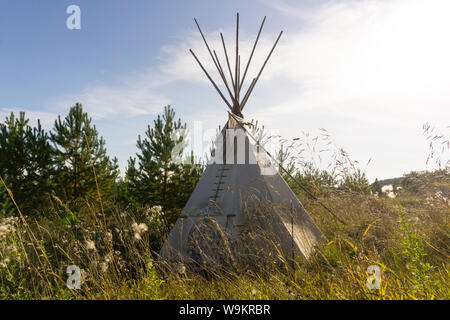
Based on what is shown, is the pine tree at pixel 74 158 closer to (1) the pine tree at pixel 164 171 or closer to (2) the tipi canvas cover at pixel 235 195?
(1) the pine tree at pixel 164 171

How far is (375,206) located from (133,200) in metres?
7.30

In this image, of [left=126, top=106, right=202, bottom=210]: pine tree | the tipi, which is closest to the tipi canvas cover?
the tipi

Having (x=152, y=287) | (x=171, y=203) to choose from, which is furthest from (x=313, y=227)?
(x=171, y=203)

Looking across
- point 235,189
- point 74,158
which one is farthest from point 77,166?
point 235,189

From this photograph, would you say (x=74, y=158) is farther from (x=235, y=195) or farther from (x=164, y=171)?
(x=235, y=195)

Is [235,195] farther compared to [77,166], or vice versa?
[77,166]

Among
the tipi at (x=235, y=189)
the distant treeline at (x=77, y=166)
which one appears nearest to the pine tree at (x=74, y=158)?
the distant treeline at (x=77, y=166)

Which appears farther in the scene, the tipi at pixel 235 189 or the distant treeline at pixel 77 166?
the distant treeline at pixel 77 166

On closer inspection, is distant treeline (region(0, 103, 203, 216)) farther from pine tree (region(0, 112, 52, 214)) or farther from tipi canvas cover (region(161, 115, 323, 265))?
tipi canvas cover (region(161, 115, 323, 265))

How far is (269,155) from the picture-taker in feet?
16.3

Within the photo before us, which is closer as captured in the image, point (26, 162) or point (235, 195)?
point (235, 195)

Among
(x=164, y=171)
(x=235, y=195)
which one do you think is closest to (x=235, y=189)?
(x=235, y=195)

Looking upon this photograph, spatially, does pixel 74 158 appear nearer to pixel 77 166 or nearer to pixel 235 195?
pixel 77 166
